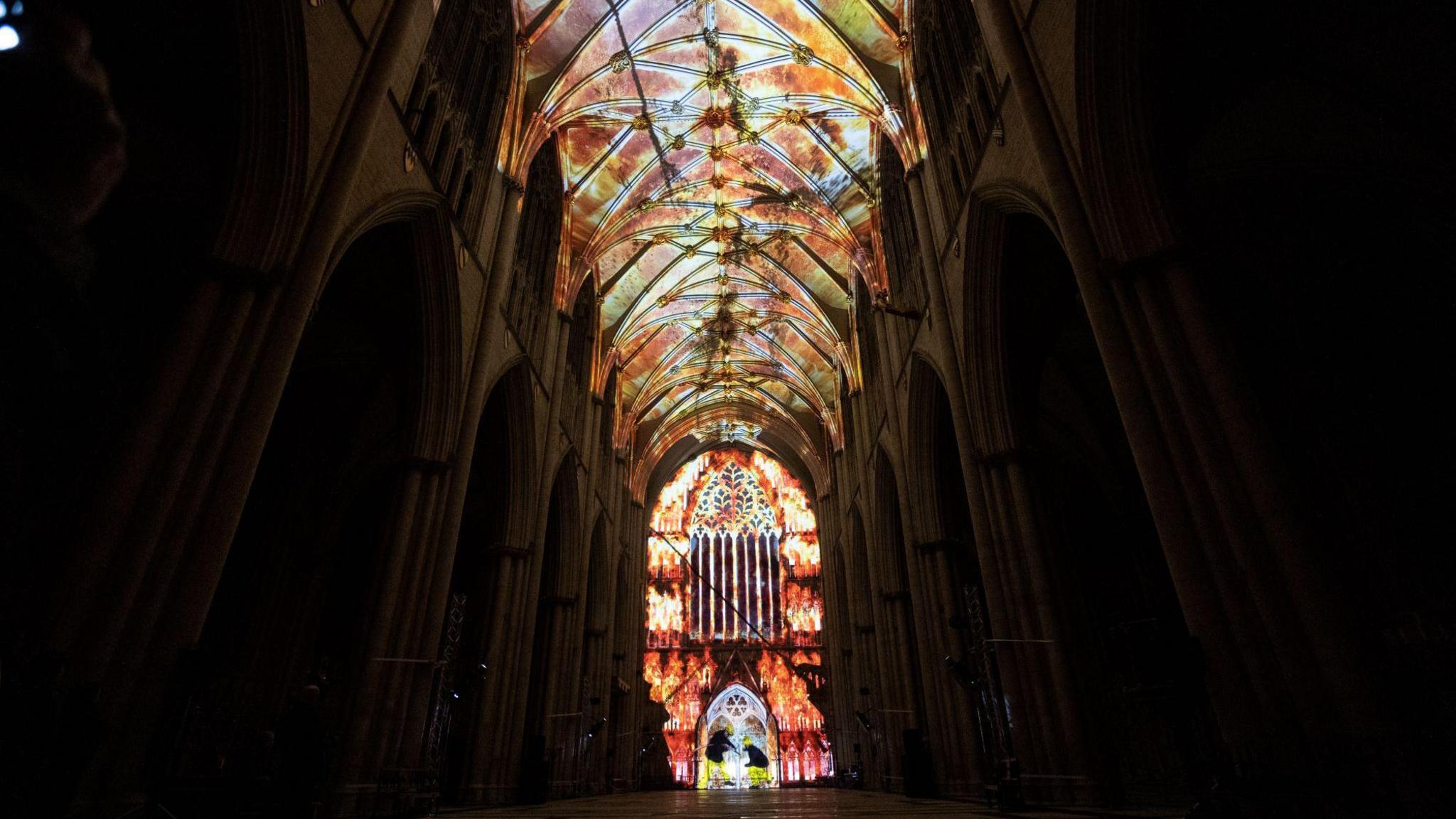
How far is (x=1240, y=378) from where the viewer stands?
507 cm

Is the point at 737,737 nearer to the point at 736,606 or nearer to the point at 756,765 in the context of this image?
the point at 756,765

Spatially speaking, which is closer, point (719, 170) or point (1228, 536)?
point (1228, 536)

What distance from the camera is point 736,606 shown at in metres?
28.8

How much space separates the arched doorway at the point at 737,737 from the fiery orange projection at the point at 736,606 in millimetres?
82

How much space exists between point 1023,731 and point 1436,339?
6.49 meters

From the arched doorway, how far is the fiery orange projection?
8 centimetres

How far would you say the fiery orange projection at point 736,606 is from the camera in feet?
88.5

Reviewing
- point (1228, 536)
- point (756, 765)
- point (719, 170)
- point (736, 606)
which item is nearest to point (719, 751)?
point (756, 765)

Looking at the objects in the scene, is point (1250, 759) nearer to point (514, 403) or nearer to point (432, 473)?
point (432, 473)

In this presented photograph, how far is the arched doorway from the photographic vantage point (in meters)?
26.7

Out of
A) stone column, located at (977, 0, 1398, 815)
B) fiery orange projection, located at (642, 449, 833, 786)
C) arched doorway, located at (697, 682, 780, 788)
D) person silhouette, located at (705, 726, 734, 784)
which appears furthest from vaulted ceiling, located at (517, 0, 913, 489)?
person silhouette, located at (705, 726, 734, 784)

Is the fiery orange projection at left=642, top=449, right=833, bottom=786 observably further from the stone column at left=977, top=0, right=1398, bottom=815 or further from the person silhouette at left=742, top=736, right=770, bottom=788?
the stone column at left=977, top=0, right=1398, bottom=815

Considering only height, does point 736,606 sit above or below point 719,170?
below

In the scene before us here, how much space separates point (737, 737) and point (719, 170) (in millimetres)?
20678
